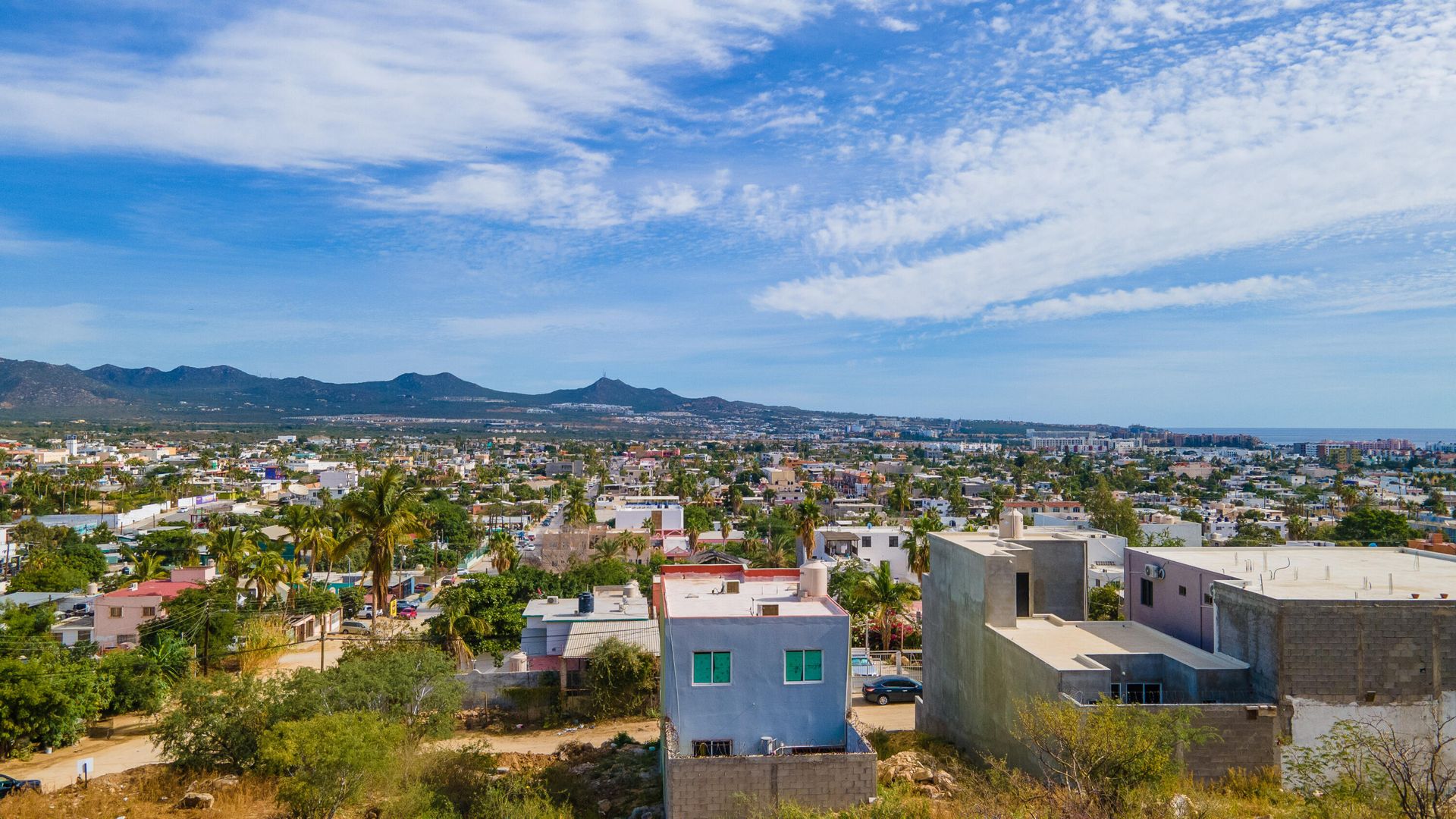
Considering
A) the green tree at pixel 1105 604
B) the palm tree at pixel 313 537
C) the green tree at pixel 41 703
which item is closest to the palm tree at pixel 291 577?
the palm tree at pixel 313 537

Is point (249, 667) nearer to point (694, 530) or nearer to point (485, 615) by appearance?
point (485, 615)

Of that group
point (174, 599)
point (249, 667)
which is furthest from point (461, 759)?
point (174, 599)

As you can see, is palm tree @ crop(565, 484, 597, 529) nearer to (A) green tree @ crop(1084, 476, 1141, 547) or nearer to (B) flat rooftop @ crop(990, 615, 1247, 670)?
(A) green tree @ crop(1084, 476, 1141, 547)

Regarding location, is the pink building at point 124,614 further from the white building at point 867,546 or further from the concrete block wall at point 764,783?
the white building at point 867,546

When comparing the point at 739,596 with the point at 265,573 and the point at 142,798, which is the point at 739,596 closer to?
the point at 142,798

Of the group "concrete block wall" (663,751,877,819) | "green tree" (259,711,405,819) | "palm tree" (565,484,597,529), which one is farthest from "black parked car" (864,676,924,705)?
"palm tree" (565,484,597,529)

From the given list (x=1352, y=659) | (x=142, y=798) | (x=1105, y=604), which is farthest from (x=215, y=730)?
(x=1105, y=604)
